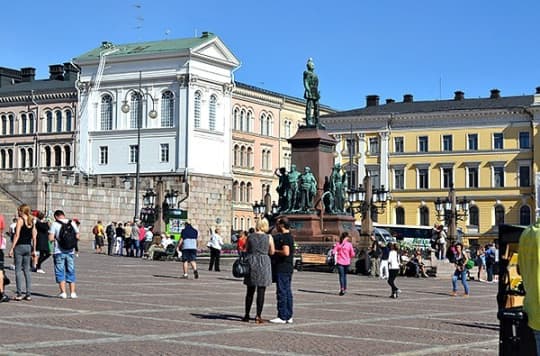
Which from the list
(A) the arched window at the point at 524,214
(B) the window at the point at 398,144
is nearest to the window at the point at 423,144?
(B) the window at the point at 398,144

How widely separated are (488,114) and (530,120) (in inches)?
145

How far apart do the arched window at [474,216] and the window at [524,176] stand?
448 centimetres

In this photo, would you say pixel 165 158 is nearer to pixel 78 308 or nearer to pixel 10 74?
pixel 10 74

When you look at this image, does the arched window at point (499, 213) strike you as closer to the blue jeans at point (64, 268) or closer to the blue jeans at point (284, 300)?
the blue jeans at point (64, 268)

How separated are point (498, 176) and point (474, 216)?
4117mm

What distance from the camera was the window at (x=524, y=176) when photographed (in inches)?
3487

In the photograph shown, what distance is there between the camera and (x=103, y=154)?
94000mm

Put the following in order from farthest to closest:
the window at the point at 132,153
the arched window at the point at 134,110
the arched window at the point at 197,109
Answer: the arched window at the point at 134,110 < the window at the point at 132,153 < the arched window at the point at 197,109

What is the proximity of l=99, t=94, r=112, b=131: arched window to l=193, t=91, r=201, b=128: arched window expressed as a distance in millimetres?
8609

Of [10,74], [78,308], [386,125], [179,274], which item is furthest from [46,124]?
[78,308]

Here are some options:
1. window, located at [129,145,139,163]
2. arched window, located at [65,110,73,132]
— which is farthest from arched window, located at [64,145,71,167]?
window, located at [129,145,139,163]

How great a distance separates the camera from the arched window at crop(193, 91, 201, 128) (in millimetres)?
90562

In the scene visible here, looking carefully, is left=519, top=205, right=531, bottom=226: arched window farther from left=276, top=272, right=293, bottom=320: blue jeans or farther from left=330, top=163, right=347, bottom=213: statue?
left=276, top=272, right=293, bottom=320: blue jeans

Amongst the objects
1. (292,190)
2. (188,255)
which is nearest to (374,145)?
(292,190)
